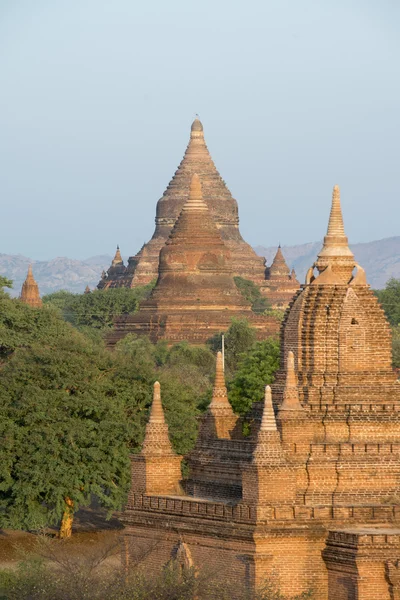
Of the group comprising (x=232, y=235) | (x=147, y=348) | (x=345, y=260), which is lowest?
(x=345, y=260)

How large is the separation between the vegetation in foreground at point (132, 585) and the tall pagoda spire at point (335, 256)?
689cm

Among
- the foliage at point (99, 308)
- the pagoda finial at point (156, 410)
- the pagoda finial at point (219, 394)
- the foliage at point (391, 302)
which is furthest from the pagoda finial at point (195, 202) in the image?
the pagoda finial at point (156, 410)

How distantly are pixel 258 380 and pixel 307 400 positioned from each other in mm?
28413

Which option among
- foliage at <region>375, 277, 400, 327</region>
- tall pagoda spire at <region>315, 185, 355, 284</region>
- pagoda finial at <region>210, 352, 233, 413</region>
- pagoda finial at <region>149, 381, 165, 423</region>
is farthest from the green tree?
foliage at <region>375, 277, 400, 327</region>

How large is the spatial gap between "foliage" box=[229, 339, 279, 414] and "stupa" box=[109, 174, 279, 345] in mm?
A: 35818

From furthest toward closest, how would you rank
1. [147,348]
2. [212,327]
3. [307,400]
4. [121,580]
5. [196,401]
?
1. [212,327]
2. [147,348]
3. [196,401]
4. [307,400]
5. [121,580]

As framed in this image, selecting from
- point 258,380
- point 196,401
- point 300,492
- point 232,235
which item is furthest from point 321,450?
point 232,235

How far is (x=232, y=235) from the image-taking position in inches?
6550

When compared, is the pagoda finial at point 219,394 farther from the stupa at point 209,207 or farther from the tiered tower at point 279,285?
the stupa at point 209,207

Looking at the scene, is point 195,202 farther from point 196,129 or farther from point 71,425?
point 71,425

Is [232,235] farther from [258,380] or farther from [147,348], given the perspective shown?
[258,380]

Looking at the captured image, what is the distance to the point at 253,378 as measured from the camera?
73.2m

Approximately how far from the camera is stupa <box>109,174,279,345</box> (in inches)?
4702

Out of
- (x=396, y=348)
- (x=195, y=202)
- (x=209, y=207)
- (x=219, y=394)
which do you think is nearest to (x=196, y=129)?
(x=209, y=207)
